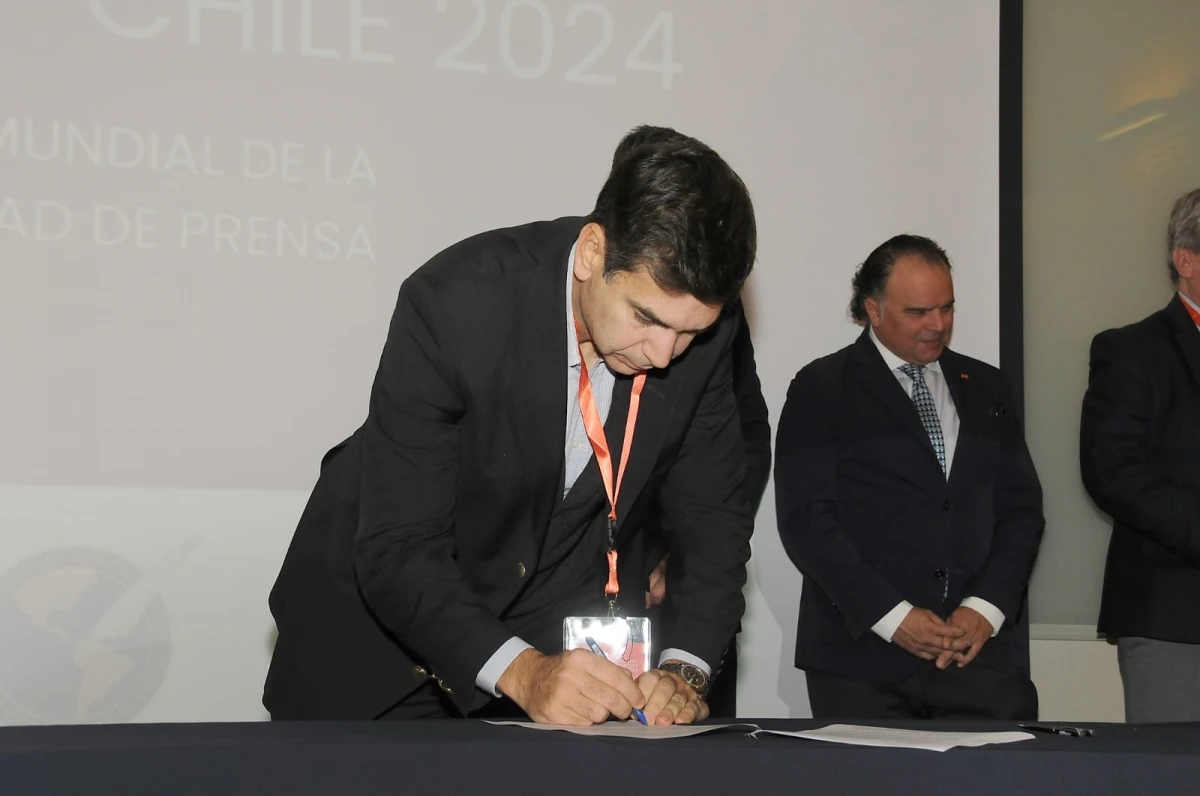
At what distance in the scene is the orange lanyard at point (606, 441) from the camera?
1728 mm

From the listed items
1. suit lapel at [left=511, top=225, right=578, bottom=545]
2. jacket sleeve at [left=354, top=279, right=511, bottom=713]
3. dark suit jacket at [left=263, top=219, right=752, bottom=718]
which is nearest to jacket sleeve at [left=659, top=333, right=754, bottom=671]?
dark suit jacket at [left=263, top=219, right=752, bottom=718]

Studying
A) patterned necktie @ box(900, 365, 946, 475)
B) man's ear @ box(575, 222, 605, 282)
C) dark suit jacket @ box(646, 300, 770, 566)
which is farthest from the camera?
patterned necktie @ box(900, 365, 946, 475)

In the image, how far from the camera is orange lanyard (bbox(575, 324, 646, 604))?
Result: 173cm

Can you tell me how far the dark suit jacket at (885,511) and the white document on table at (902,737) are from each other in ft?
4.96

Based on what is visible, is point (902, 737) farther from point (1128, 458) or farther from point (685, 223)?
point (1128, 458)

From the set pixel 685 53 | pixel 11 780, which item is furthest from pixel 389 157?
pixel 11 780

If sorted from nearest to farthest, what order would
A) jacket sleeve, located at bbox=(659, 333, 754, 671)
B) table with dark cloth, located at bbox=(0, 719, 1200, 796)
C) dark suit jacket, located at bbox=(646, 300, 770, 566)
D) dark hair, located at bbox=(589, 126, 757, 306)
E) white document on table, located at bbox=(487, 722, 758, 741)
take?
1. table with dark cloth, located at bbox=(0, 719, 1200, 796)
2. white document on table, located at bbox=(487, 722, 758, 741)
3. dark hair, located at bbox=(589, 126, 757, 306)
4. jacket sleeve, located at bbox=(659, 333, 754, 671)
5. dark suit jacket, located at bbox=(646, 300, 770, 566)

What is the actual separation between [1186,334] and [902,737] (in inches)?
86.1

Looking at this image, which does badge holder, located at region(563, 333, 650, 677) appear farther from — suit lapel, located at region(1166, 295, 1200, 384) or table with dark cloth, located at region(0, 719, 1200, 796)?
suit lapel, located at region(1166, 295, 1200, 384)

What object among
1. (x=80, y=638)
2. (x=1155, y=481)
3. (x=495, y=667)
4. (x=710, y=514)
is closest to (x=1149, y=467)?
(x=1155, y=481)

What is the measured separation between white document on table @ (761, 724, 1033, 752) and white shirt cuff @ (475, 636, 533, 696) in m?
0.39

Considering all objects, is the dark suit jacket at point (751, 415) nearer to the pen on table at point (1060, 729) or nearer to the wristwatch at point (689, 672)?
the wristwatch at point (689, 672)

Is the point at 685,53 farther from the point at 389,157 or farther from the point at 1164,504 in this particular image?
the point at 1164,504

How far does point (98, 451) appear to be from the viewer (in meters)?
2.83
